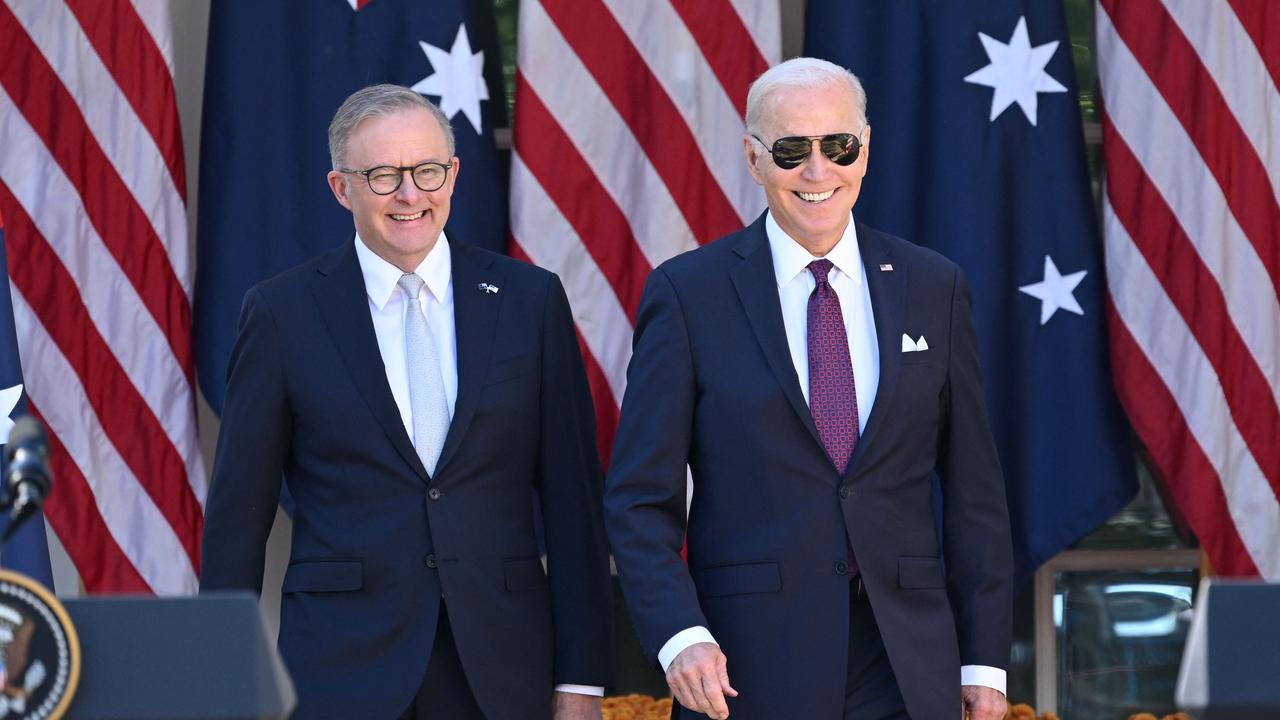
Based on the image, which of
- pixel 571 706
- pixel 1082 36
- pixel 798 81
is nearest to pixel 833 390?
pixel 798 81

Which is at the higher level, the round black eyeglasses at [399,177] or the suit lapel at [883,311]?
the round black eyeglasses at [399,177]

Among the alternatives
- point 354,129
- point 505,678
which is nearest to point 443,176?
point 354,129

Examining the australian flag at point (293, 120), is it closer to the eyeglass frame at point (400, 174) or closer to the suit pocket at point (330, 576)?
the eyeglass frame at point (400, 174)

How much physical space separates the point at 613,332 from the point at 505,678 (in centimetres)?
174

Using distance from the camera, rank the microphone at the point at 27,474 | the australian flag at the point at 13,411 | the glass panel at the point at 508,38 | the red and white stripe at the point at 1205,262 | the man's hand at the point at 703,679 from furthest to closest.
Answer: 1. the glass panel at the point at 508,38
2. the red and white stripe at the point at 1205,262
3. the australian flag at the point at 13,411
4. the man's hand at the point at 703,679
5. the microphone at the point at 27,474

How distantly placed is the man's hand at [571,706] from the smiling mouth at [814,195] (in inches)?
41.5

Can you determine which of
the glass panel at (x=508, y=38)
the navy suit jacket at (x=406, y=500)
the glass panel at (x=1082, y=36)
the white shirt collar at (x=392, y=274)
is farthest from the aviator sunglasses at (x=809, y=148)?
the glass panel at (x=1082, y=36)

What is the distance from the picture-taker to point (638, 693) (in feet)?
18.3

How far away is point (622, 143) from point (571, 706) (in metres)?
1.96

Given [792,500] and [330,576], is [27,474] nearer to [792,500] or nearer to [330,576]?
[330,576]

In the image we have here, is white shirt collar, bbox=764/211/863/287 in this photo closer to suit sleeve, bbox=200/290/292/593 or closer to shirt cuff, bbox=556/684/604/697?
shirt cuff, bbox=556/684/604/697

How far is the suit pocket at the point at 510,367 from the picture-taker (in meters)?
3.73

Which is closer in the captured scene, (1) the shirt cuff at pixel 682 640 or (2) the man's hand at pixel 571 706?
(1) the shirt cuff at pixel 682 640

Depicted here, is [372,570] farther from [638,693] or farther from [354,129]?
[638,693]
